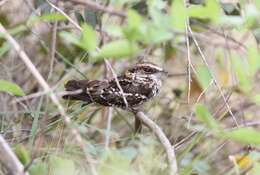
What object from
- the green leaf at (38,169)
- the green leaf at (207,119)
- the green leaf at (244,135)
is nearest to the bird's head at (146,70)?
the green leaf at (38,169)

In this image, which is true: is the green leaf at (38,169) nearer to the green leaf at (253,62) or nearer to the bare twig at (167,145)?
the bare twig at (167,145)

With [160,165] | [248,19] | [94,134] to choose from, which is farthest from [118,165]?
[94,134]

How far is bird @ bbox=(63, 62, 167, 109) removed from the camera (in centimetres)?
353

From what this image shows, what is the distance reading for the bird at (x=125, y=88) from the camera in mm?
3527

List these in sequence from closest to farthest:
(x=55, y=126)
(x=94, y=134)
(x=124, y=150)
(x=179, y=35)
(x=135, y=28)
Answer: (x=135, y=28), (x=179, y=35), (x=55, y=126), (x=124, y=150), (x=94, y=134)

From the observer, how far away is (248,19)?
199 cm

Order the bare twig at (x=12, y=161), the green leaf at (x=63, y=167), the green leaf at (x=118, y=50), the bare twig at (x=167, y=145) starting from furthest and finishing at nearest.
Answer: the bare twig at (x=167, y=145) < the green leaf at (x=63, y=167) < the bare twig at (x=12, y=161) < the green leaf at (x=118, y=50)

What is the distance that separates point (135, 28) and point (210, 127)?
389mm

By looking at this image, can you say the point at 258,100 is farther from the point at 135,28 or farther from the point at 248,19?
the point at 135,28

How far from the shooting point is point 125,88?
384 centimetres

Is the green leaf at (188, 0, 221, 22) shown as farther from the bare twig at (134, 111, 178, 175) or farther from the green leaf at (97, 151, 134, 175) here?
the bare twig at (134, 111, 178, 175)

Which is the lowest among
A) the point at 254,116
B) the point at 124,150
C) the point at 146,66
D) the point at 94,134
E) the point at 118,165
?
the point at 254,116

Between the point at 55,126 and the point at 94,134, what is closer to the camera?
the point at 55,126

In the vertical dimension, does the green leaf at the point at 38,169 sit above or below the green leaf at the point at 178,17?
below
